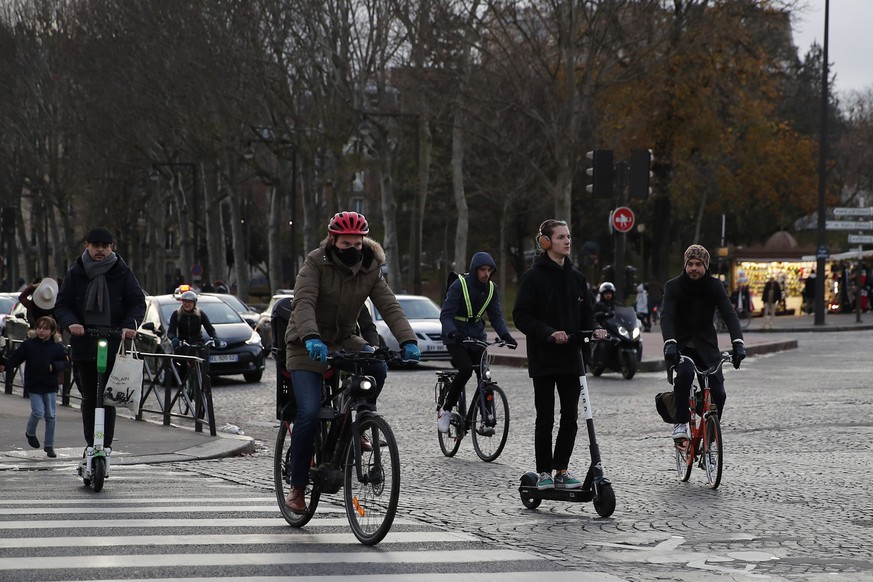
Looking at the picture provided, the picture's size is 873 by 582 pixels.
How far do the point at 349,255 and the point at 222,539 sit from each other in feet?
5.34

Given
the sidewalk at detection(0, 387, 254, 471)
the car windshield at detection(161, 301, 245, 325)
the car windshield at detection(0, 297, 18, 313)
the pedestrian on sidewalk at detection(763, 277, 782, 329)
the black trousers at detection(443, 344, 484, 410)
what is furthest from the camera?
the pedestrian on sidewalk at detection(763, 277, 782, 329)

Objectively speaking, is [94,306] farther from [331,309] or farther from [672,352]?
[672,352]

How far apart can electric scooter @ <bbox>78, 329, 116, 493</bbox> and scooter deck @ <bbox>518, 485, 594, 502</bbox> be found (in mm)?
2901

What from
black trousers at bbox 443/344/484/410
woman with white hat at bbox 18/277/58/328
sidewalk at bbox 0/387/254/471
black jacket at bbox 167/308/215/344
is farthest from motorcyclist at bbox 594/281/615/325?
black trousers at bbox 443/344/484/410

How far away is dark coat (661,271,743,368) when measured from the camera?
10586 millimetres

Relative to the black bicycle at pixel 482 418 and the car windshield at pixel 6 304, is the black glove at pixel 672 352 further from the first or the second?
the car windshield at pixel 6 304

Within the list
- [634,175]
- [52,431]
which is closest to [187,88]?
[634,175]

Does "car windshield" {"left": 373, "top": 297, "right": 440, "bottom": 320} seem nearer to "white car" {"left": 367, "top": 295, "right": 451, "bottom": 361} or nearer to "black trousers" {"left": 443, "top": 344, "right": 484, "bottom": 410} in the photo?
"white car" {"left": 367, "top": 295, "right": 451, "bottom": 361}

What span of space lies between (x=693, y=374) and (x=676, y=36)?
28.4m

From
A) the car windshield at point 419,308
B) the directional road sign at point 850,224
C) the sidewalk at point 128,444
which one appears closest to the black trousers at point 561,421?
the sidewalk at point 128,444

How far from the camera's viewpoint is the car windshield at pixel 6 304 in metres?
30.8

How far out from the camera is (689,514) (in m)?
8.89

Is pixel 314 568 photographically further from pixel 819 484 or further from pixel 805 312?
pixel 805 312

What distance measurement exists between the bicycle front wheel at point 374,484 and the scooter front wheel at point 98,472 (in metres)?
2.72
